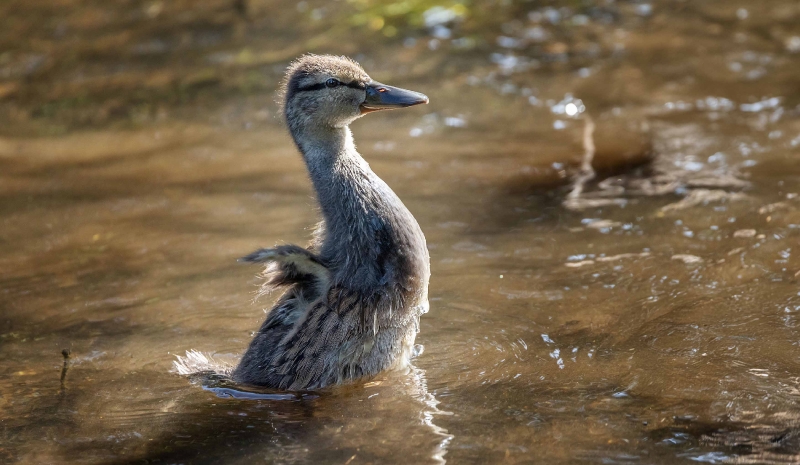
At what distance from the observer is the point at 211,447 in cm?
422

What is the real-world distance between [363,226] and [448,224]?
79.1 inches

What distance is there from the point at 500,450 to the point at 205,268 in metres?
3.16

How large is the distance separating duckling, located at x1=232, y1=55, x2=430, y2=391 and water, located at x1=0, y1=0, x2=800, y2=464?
18 cm

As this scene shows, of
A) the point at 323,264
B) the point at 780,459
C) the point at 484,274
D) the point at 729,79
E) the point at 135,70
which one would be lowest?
the point at 780,459

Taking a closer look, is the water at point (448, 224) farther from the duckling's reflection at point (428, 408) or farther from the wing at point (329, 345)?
the wing at point (329, 345)

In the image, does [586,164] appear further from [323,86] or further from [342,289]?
[342,289]

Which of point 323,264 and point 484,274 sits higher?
point 323,264

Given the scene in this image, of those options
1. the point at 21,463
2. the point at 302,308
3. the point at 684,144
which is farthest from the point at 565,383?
the point at 684,144

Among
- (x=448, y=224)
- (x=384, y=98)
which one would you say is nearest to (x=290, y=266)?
(x=384, y=98)

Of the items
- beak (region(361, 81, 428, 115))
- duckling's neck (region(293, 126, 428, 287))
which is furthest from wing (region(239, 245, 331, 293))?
beak (region(361, 81, 428, 115))

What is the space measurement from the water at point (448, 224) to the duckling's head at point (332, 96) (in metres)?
1.37

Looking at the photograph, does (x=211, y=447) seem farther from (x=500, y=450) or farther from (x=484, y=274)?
(x=484, y=274)

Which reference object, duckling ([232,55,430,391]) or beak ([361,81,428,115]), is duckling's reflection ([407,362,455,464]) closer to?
duckling ([232,55,430,391])

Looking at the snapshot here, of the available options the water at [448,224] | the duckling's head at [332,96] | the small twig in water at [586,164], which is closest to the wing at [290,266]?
the water at [448,224]
